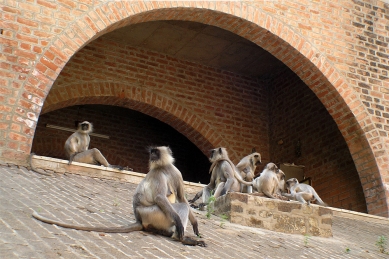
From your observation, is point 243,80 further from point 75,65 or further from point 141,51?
point 75,65

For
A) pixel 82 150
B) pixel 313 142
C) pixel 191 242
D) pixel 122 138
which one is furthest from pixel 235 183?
pixel 122 138

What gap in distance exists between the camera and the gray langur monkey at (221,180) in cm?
795

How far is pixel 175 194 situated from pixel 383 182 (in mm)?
5894

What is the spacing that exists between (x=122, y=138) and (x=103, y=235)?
31.1ft

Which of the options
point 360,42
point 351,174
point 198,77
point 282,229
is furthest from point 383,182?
point 198,77

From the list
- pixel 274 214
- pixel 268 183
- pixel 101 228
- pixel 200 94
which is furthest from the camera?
pixel 200 94

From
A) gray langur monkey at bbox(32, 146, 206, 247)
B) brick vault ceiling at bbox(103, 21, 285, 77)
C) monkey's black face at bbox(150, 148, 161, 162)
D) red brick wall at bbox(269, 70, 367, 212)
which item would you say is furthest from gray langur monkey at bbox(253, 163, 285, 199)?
brick vault ceiling at bbox(103, 21, 285, 77)

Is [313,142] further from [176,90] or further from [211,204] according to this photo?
[211,204]

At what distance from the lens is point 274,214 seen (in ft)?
23.7

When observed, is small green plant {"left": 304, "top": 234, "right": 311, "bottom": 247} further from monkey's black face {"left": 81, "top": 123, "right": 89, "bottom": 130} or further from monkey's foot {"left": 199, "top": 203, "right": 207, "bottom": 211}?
monkey's black face {"left": 81, "top": 123, "right": 89, "bottom": 130}

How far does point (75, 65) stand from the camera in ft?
37.8

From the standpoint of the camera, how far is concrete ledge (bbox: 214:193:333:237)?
705 centimetres

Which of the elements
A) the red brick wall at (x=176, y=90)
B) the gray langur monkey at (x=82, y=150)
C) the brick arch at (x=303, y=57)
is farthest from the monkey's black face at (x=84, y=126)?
the red brick wall at (x=176, y=90)

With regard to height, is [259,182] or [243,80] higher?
[243,80]
